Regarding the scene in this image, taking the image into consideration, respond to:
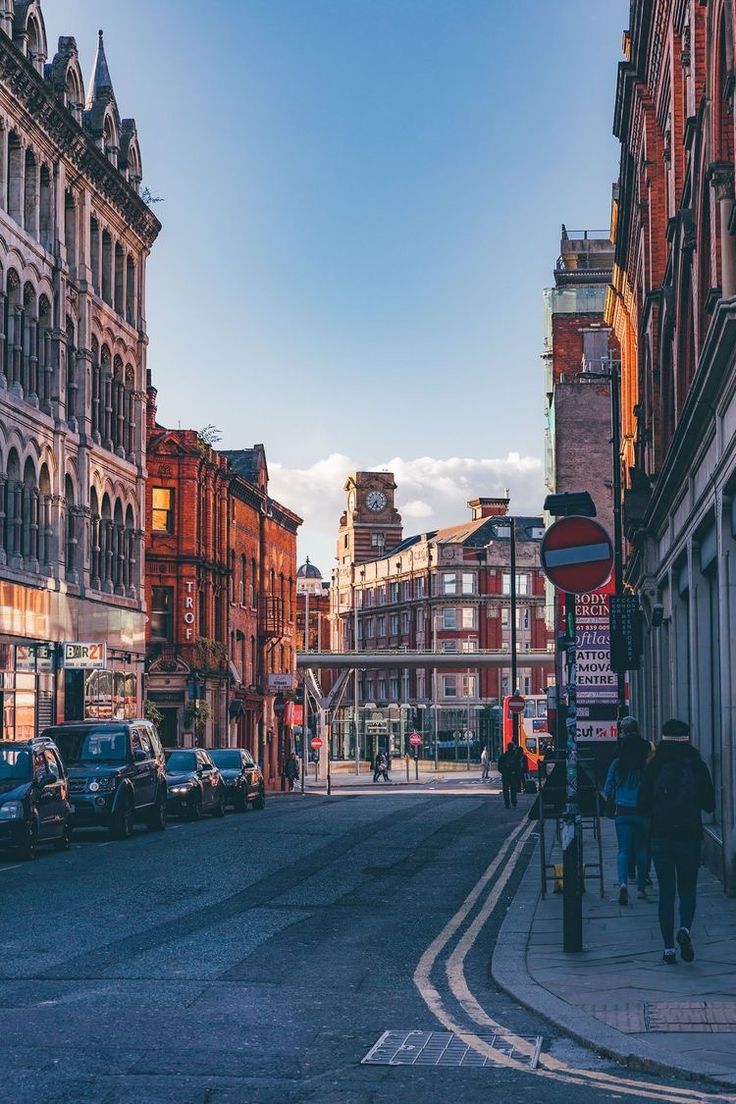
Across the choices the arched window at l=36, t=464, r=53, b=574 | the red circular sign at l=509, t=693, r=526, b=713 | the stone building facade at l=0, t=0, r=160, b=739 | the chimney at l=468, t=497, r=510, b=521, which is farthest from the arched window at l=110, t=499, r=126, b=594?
Answer: the chimney at l=468, t=497, r=510, b=521

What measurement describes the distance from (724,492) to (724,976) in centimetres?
815

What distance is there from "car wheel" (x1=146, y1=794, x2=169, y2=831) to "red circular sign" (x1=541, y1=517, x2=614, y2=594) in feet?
57.8

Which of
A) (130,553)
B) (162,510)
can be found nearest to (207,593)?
(162,510)

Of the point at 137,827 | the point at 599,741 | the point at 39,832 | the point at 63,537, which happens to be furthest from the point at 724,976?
the point at 63,537

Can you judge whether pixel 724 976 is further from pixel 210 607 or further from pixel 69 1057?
pixel 210 607

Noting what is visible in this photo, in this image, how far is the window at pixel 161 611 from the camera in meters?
58.7

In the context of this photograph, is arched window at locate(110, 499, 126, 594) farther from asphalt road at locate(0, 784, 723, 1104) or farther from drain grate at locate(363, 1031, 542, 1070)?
drain grate at locate(363, 1031, 542, 1070)

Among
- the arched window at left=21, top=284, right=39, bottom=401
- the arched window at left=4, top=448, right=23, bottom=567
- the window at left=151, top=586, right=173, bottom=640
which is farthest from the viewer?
the window at left=151, top=586, right=173, bottom=640

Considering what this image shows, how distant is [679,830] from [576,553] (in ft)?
7.95

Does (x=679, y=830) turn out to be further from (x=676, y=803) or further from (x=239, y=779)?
(x=239, y=779)

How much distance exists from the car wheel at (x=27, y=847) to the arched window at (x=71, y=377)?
2370 cm

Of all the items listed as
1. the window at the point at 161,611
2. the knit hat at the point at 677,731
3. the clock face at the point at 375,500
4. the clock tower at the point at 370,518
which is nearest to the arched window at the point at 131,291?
A: the window at the point at 161,611

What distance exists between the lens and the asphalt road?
823cm

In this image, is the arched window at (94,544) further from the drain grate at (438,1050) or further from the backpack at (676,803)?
the drain grate at (438,1050)
